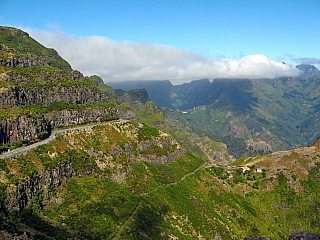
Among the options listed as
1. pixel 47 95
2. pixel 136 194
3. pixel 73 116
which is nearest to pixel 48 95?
pixel 47 95

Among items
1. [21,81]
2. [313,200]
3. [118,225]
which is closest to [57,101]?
[21,81]

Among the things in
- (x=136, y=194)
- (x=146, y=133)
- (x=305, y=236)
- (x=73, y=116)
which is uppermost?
(x=73, y=116)

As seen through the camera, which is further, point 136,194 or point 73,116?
point 73,116

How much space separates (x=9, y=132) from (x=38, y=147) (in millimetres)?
13169

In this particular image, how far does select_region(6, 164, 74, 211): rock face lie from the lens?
270ft

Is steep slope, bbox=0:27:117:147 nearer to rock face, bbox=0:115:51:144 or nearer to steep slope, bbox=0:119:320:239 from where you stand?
rock face, bbox=0:115:51:144

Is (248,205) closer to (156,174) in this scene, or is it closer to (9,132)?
(156,174)

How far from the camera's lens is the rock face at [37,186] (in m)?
82.3

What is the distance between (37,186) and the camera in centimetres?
9419

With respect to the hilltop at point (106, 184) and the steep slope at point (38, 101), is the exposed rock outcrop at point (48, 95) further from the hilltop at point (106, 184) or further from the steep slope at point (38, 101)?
the hilltop at point (106, 184)

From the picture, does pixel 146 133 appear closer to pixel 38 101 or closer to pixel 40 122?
pixel 38 101

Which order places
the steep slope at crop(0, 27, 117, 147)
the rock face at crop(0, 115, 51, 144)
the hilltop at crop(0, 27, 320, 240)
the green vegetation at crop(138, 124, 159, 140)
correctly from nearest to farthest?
the hilltop at crop(0, 27, 320, 240) < the rock face at crop(0, 115, 51, 144) < the steep slope at crop(0, 27, 117, 147) < the green vegetation at crop(138, 124, 159, 140)

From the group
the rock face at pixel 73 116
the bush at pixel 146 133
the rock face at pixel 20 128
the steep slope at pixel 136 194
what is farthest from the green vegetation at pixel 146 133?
the rock face at pixel 20 128

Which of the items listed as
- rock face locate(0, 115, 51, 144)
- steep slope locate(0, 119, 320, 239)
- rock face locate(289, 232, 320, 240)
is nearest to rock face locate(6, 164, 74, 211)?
steep slope locate(0, 119, 320, 239)
